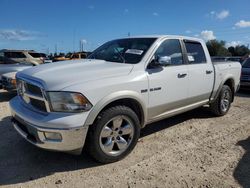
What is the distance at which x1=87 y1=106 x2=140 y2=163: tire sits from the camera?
3.43 m

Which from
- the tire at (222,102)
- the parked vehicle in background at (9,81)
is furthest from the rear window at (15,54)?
the tire at (222,102)

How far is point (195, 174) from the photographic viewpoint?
3.43 meters

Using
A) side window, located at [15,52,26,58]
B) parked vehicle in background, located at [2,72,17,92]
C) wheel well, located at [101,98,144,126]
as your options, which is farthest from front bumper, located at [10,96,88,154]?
side window, located at [15,52,26,58]

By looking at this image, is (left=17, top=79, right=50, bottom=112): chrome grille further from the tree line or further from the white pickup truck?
the tree line

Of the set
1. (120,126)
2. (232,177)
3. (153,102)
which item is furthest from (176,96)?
(232,177)

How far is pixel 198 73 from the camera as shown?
16.5 ft

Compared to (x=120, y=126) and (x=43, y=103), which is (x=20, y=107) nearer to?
(x=43, y=103)

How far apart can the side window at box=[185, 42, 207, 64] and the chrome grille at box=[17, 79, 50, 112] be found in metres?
2.91

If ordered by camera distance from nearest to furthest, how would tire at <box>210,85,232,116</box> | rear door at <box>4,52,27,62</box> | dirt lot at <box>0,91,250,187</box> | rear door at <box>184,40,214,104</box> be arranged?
1. dirt lot at <box>0,91,250,187</box>
2. rear door at <box>184,40,214,104</box>
3. tire at <box>210,85,232,116</box>
4. rear door at <box>4,52,27,62</box>

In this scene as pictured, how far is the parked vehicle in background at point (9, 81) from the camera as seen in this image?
7.82 metres

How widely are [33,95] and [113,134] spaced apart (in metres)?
1.22

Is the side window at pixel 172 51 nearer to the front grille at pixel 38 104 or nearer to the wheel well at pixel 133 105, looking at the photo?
the wheel well at pixel 133 105

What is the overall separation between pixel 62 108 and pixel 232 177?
237 centimetres

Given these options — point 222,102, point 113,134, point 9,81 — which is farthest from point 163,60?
point 9,81
